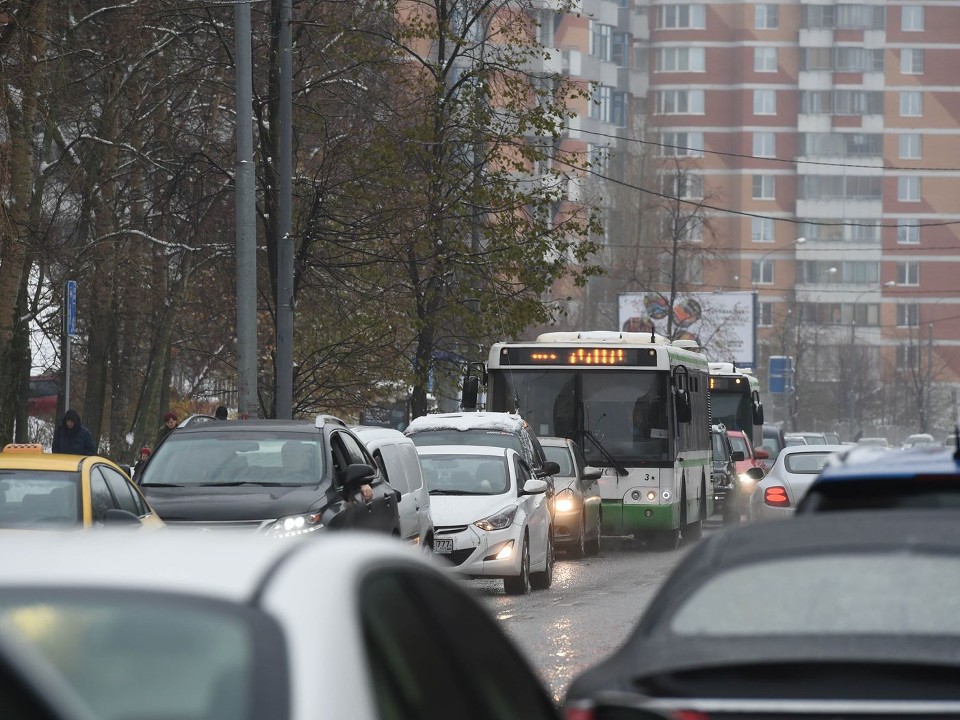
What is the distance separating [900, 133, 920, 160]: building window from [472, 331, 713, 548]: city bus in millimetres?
105896

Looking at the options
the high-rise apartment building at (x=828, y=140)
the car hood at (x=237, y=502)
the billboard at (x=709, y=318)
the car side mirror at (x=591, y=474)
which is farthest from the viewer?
the high-rise apartment building at (x=828, y=140)

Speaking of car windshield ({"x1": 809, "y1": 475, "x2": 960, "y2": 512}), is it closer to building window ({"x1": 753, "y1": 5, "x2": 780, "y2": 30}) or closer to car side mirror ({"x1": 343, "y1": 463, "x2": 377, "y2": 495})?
car side mirror ({"x1": 343, "y1": 463, "x2": 377, "y2": 495})

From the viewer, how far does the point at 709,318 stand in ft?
249

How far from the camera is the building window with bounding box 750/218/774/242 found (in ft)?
417

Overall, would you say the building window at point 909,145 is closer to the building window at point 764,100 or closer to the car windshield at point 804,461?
the building window at point 764,100

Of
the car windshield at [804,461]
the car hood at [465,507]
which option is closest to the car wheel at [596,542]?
the car windshield at [804,461]

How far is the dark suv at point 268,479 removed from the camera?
13.7 metres

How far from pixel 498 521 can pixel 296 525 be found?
178 inches

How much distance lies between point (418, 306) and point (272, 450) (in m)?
15.9

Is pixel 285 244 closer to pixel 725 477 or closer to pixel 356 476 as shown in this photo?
pixel 356 476

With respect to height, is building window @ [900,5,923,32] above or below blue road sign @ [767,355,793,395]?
above

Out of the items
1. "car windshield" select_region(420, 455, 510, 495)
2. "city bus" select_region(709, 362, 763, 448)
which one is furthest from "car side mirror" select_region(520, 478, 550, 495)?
"city bus" select_region(709, 362, 763, 448)

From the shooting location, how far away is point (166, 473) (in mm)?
14859

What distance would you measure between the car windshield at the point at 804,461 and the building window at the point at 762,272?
4048 inches
